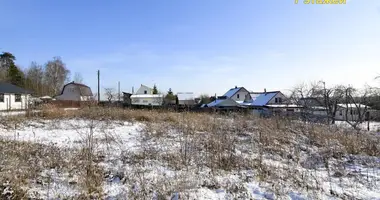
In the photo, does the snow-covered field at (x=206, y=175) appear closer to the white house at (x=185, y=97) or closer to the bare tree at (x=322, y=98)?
the bare tree at (x=322, y=98)

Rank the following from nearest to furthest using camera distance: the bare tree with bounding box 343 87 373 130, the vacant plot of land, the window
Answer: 1. the vacant plot of land
2. the bare tree with bounding box 343 87 373 130
3. the window

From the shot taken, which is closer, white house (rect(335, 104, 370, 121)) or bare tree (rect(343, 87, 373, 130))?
white house (rect(335, 104, 370, 121))

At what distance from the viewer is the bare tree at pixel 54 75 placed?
4072 cm

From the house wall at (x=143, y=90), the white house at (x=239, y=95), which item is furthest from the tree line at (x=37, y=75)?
the white house at (x=239, y=95)

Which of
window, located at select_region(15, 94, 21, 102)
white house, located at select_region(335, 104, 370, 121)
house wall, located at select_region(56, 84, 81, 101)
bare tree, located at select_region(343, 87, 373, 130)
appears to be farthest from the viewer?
house wall, located at select_region(56, 84, 81, 101)

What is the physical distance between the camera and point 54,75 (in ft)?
136

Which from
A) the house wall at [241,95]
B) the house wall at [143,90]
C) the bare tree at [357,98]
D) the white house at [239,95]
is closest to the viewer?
the bare tree at [357,98]

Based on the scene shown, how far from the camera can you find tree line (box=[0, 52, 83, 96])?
114 ft

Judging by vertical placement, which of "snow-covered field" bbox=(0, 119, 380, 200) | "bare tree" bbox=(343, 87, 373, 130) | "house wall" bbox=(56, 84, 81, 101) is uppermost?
"house wall" bbox=(56, 84, 81, 101)

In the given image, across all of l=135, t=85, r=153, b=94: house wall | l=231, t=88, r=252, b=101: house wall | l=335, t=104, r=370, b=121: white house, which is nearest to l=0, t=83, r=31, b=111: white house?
l=135, t=85, r=153, b=94: house wall

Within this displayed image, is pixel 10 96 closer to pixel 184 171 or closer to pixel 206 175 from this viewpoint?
pixel 184 171

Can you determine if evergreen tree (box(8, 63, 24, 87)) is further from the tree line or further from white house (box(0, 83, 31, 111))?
white house (box(0, 83, 31, 111))

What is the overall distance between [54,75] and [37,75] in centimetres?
286

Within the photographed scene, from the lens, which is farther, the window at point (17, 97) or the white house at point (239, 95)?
the white house at point (239, 95)
